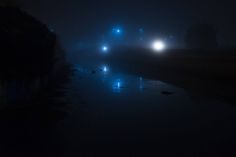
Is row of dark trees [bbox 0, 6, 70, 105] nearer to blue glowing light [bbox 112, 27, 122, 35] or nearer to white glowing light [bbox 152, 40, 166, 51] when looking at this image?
white glowing light [bbox 152, 40, 166, 51]

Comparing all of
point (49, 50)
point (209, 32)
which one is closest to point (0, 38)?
point (49, 50)

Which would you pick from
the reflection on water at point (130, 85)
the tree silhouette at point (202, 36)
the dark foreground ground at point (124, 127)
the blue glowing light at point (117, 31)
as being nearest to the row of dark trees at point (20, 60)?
the dark foreground ground at point (124, 127)

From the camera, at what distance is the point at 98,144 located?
1505 centimetres

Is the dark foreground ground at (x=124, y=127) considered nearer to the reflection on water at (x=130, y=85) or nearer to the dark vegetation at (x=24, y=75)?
the dark vegetation at (x=24, y=75)

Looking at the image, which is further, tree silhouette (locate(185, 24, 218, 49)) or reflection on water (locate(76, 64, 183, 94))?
tree silhouette (locate(185, 24, 218, 49))

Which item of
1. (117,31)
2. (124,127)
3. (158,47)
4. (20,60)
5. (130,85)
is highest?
(117,31)

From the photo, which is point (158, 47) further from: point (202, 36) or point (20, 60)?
point (20, 60)

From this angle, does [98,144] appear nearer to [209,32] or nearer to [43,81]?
[43,81]

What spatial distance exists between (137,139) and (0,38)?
13578mm

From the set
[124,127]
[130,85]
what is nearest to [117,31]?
[130,85]

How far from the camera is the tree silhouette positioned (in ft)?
325

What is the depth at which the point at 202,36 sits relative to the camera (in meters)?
103

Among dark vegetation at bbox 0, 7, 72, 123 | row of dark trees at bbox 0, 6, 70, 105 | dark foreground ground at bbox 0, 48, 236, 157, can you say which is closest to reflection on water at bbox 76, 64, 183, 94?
dark foreground ground at bbox 0, 48, 236, 157

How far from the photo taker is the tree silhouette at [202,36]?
99.1 metres
